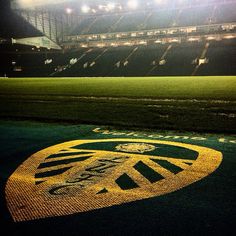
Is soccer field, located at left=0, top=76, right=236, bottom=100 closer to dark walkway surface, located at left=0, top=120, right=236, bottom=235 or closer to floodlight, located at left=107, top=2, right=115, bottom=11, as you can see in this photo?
dark walkway surface, located at left=0, top=120, right=236, bottom=235

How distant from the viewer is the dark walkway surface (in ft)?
8.55

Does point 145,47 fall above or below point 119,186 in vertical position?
above

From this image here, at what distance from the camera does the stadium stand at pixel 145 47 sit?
3912cm

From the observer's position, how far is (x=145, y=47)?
158 ft

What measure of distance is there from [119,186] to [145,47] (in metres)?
46.4

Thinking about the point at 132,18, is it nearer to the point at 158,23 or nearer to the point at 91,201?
the point at 158,23

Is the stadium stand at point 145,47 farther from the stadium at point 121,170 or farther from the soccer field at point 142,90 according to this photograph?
the stadium at point 121,170

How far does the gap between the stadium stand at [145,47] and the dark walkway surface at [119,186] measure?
106 feet

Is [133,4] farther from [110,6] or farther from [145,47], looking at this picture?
[145,47]

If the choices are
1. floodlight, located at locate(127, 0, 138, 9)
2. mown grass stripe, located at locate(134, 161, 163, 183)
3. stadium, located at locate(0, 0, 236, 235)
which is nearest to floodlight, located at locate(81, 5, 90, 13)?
floodlight, located at locate(127, 0, 138, 9)

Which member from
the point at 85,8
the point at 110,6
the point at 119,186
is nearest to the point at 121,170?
the point at 119,186

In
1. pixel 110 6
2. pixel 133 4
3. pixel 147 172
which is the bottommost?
pixel 147 172

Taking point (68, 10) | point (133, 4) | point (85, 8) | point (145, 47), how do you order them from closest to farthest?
point (145, 47)
point (68, 10)
point (133, 4)
point (85, 8)

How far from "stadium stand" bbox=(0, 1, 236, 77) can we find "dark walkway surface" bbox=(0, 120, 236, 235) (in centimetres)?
3246
